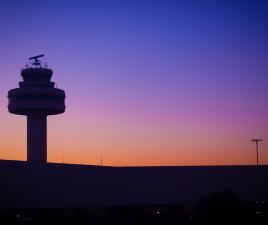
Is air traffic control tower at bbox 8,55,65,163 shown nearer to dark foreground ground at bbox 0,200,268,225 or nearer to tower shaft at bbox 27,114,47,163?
tower shaft at bbox 27,114,47,163

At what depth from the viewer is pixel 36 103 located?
248 feet

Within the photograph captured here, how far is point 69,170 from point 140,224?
11.1 m

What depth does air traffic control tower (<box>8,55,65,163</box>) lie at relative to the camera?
76125 mm

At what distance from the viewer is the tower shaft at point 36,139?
3000 inches

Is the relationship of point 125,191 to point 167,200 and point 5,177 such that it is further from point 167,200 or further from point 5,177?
point 5,177

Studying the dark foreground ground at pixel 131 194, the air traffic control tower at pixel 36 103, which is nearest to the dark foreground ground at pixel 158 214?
the dark foreground ground at pixel 131 194

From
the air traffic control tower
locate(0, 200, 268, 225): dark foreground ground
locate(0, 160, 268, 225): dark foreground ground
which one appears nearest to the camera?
locate(0, 160, 268, 225): dark foreground ground

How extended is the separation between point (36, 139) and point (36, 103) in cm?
501

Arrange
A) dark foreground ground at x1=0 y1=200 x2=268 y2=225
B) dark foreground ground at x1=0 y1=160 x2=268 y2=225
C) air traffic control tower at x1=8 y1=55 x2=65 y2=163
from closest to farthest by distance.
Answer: dark foreground ground at x1=0 y1=160 x2=268 y2=225
dark foreground ground at x1=0 y1=200 x2=268 y2=225
air traffic control tower at x1=8 y1=55 x2=65 y2=163

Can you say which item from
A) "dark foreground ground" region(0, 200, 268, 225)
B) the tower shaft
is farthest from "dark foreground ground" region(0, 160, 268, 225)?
the tower shaft

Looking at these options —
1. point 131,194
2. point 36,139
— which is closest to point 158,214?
point 131,194

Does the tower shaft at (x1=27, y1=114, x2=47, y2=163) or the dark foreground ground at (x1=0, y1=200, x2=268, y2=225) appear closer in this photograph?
the dark foreground ground at (x1=0, y1=200, x2=268, y2=225)

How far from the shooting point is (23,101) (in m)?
76.2

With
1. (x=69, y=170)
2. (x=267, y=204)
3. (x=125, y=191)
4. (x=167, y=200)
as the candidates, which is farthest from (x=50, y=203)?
(x=267, y=204)
